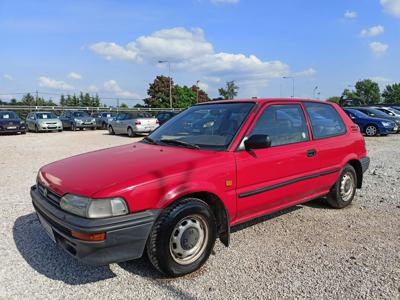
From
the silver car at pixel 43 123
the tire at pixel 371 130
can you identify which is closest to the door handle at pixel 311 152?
the tire at pixel 371 130

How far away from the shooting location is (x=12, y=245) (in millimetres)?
3924

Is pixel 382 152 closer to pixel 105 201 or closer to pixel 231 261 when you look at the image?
pixel 231 261

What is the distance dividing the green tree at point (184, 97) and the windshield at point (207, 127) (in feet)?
199

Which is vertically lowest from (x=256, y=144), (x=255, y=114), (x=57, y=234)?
(x=57, y=234)

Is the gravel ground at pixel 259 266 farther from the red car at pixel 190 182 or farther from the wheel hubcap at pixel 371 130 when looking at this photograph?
the wheel hubcap at pixel 371 130

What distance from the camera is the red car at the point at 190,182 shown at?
2836mm

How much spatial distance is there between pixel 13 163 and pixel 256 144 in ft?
27.1

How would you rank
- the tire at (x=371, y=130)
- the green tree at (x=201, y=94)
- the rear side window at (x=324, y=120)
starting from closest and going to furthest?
the rear side window at (x=324, y=120) < the tire at (x=371, y=130) < the green tree at (x=201, y=94)

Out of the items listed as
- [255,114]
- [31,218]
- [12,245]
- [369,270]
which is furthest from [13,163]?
[369,270]

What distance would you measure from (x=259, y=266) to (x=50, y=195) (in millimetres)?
2163

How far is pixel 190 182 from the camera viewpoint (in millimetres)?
3154

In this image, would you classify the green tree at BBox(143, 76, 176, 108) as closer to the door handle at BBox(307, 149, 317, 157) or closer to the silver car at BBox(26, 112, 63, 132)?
the silver car at BBox(26, 112, 63, 132)

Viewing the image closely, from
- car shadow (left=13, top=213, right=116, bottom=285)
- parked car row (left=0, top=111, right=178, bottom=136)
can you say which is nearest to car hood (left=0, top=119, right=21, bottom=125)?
parked car row (left=0, top=111, right=178, bottom=136)

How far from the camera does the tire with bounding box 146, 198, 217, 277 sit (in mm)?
3018
